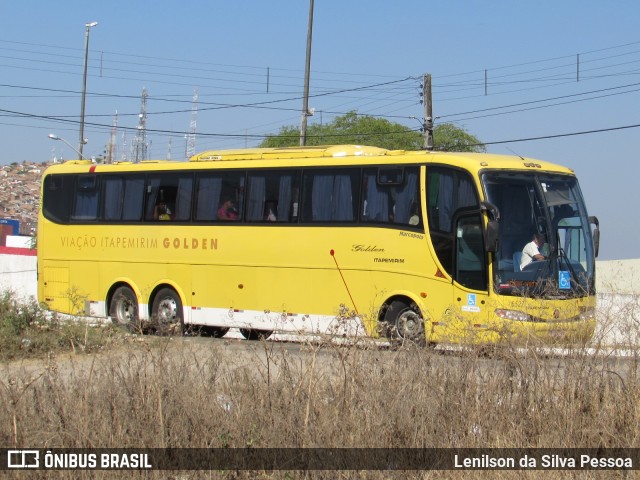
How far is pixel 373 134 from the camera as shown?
90250 millimetres

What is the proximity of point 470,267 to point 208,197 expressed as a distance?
6155mm

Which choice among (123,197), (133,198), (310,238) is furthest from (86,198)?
(310,238)

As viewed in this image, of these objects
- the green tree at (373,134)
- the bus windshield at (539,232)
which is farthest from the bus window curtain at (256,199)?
the green tree at (373,134)

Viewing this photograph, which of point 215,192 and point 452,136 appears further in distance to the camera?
point 452,136

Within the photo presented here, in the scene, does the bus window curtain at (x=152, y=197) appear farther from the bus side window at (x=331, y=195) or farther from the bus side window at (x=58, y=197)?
the bus side window at (x=331, y=195)

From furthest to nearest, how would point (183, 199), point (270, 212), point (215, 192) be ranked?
point (183, 199), point (215, 192), point (270, 212)

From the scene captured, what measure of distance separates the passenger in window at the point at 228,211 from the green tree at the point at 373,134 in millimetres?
66893

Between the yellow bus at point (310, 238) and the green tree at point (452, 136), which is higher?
the green tree at point (452, 136)

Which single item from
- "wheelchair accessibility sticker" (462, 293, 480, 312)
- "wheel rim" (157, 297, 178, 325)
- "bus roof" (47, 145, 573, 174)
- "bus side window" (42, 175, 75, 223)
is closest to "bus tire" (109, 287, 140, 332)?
"wheel rim" (157, 297, 178, 325)

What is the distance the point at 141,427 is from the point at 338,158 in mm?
10920

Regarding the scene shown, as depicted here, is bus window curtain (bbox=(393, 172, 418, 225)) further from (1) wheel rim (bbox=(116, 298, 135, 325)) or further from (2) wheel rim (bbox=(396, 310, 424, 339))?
(1) wheel rim (bbox=(116, 298, 135, 325))

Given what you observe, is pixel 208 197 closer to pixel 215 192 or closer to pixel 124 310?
pixel 215 192

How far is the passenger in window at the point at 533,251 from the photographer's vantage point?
16.0 meters

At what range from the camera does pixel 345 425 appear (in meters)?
8.11
